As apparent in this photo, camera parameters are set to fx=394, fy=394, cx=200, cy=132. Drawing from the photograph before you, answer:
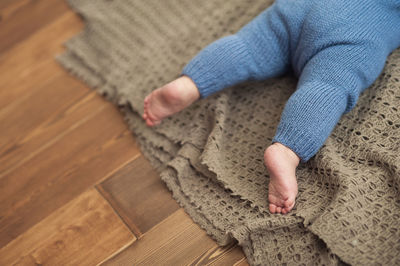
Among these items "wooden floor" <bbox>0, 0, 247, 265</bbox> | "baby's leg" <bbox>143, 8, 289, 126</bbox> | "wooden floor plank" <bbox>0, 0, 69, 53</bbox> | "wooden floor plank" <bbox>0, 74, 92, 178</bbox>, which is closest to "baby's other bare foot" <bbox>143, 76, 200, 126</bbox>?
"baby's leg" <bbox>143, 8, 289, 126</bbox>

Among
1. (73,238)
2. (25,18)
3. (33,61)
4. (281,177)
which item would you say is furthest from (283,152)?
(25,18)

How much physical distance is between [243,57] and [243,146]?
7.9 inches

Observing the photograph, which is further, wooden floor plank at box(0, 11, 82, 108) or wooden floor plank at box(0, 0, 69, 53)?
wooden floor plank at box(0, 0, 69, 53)

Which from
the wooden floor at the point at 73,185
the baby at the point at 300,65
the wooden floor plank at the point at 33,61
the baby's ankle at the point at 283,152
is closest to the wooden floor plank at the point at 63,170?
the wooden floor at the point at 73,185

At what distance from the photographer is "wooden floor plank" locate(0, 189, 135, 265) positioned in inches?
32.6

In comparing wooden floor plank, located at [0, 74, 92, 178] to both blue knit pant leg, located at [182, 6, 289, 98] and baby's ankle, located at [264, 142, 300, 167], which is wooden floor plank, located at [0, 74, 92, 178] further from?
baby's ankle, located at [264, 142, 300, 167]

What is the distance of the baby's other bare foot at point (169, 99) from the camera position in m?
0.88

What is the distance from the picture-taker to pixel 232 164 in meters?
0.88

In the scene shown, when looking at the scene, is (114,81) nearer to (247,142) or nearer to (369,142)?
(247,142)

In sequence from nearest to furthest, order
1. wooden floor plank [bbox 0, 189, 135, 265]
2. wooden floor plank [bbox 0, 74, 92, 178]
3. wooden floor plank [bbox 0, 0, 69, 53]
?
wooden floor plank [bbox 0, 189, 135, 265] < wooden floor plank [bbox 0, 74, 92, 178] < wooden floor plank [bbox 0, 0, 69, 53]

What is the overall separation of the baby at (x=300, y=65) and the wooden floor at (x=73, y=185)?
0.14 m

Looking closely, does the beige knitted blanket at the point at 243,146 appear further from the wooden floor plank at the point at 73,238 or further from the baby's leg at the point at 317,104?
the wooden floor plank at the point at 73,238

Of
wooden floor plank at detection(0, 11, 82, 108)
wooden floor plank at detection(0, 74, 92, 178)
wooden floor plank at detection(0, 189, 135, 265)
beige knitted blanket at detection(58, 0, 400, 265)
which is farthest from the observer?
wooden floor plank at detection(0, 11, 82, 108)

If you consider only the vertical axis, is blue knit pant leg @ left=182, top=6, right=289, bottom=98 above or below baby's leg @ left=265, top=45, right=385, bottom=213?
above
